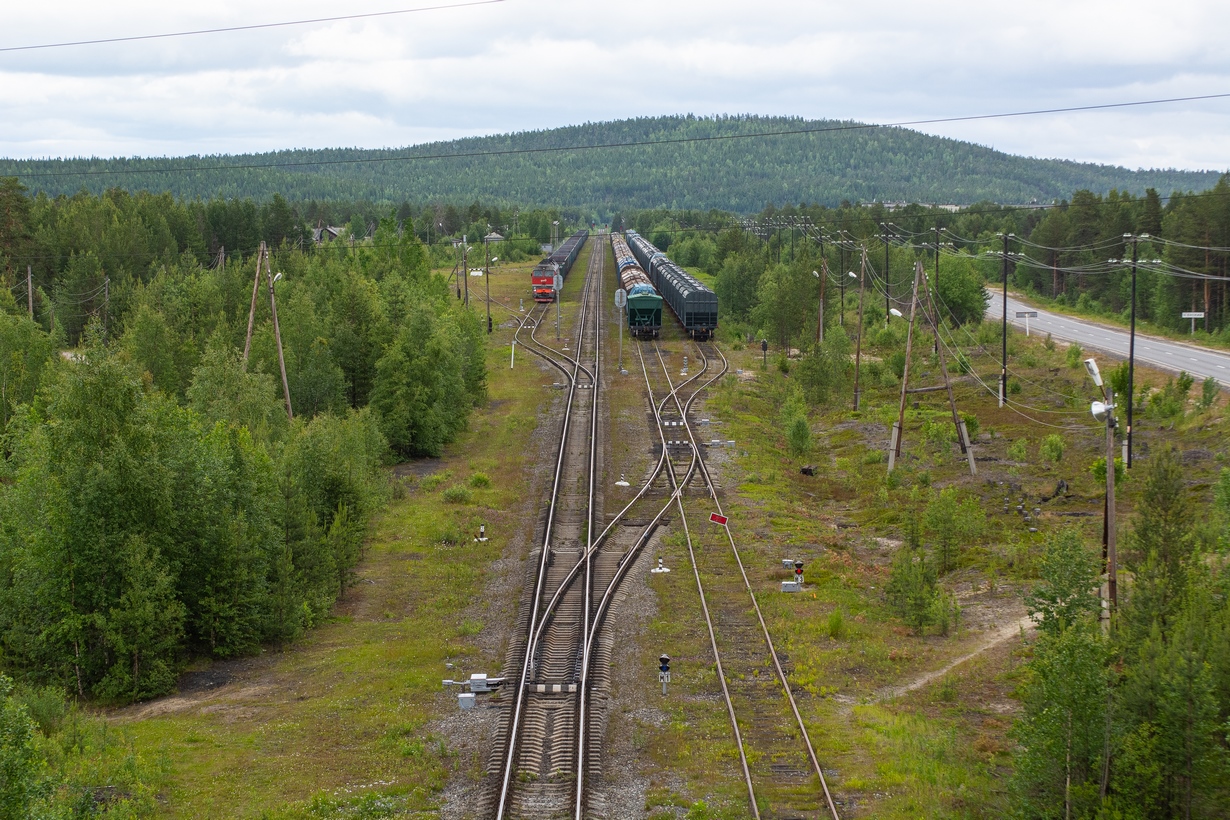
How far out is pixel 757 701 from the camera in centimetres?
1908

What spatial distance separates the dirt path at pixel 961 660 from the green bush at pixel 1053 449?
1542 cm

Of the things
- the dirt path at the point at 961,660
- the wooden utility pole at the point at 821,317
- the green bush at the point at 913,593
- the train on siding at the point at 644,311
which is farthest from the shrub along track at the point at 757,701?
the train on siding at the point at 644,311

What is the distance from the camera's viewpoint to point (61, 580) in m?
20.4

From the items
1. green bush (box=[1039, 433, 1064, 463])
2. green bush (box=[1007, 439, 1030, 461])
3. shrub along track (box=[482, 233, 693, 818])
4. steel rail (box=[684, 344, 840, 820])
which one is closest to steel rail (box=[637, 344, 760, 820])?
steel rail (box=[684, 344, 840, 820])

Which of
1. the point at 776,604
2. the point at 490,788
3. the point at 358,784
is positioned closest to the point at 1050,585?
the point at 776,604

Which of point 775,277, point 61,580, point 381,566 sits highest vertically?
point 775,277

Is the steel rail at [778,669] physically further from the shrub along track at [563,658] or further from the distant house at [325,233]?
the distant house at [325,233]

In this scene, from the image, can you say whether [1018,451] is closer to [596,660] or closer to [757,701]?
[757,701]

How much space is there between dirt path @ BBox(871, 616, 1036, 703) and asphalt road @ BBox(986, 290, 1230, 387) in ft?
99.6

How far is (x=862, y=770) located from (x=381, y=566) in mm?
15880

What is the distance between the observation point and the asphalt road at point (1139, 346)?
2069 inches

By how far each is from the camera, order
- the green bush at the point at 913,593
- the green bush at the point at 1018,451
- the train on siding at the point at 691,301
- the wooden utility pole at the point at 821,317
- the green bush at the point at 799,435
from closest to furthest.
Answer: the green bush at the point at 913,593, the green bush at the point at 1018,451, the green bush at the point at 799,435, the wooden utility pole at the point at 821,317, the train on siding at the point at 691,301

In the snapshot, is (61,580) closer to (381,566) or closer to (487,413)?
(381,566)

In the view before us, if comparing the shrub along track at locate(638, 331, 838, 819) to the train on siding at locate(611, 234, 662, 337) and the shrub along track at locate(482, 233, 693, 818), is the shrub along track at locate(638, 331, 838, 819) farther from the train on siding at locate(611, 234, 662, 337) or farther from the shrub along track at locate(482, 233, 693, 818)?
the train on siding at locate(611, 234, 662, 337)
